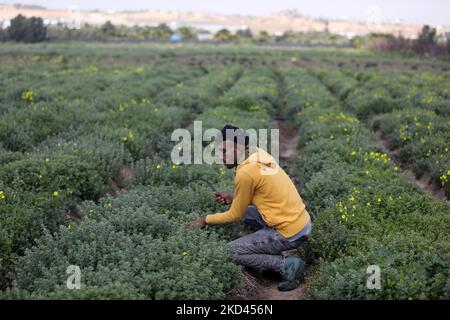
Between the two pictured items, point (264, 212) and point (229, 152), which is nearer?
point (229, 152)

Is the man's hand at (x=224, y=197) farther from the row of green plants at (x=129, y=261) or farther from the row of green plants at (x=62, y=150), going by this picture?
the row of green plants at (x=62, y=150)

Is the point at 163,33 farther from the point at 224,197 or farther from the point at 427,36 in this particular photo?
the point at 224,197

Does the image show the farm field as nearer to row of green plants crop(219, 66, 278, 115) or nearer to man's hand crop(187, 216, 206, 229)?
man's hand crop(187, 216, 206, 229)

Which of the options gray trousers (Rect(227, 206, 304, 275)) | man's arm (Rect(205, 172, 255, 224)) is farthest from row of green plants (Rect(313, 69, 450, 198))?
man's arm (Rect(205, 172, 255, 224))

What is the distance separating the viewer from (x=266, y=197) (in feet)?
17.3

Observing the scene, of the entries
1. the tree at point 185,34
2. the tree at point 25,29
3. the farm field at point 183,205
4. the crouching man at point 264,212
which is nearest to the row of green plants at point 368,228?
the farm field at point 183,205

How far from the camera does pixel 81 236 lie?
5.02m

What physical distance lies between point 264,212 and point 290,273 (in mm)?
705

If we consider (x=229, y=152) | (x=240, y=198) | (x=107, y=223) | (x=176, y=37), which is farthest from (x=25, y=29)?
(x=240, y=198)

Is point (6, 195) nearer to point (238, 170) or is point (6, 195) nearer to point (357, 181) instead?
point (238, 170)

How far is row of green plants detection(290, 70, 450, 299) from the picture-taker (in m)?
4.30

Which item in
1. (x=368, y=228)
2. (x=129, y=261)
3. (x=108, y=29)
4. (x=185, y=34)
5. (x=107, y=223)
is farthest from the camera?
(x=185, y=34)

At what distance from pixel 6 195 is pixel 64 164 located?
1.18 m
